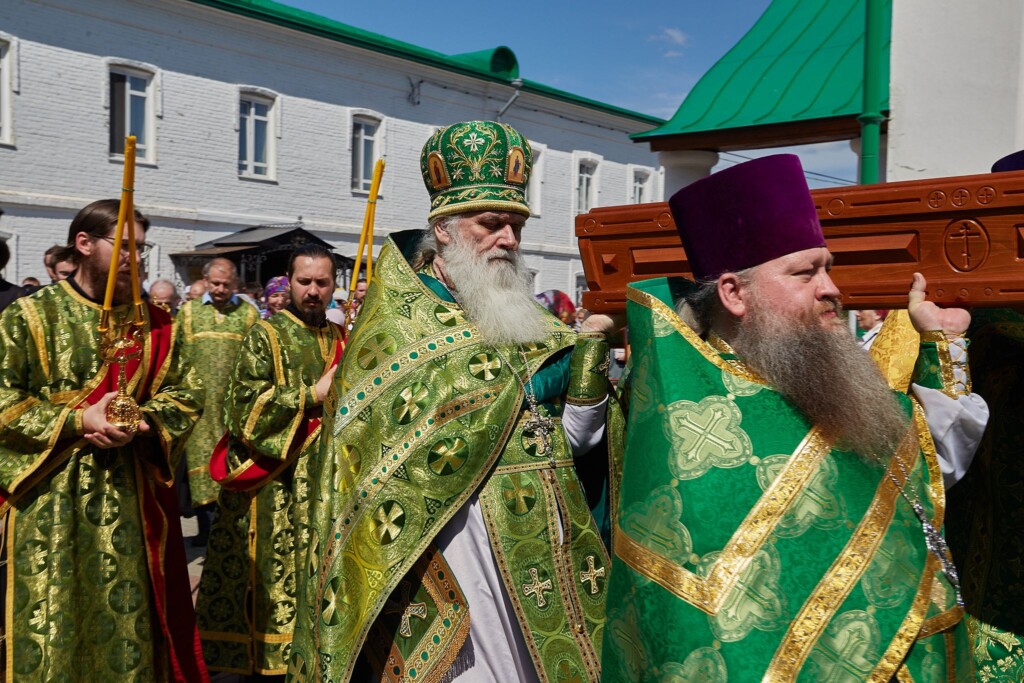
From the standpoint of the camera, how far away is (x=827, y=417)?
2.21 m

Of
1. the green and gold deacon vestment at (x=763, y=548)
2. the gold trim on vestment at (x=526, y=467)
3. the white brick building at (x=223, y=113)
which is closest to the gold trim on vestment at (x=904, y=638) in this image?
the green and gold deacon vestment at (x=763, y=548)

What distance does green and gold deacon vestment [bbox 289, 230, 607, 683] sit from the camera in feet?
9.39

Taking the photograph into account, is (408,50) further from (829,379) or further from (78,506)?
(829,379)

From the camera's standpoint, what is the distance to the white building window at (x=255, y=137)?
19531 millimetres

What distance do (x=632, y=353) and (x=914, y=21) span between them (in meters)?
4.10

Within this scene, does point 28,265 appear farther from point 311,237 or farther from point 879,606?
point 879,606

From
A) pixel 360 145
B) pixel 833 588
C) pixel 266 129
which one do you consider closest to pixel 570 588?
Result: pixel 833 588

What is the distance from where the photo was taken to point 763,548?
7.01ft

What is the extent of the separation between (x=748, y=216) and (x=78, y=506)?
2943 mm

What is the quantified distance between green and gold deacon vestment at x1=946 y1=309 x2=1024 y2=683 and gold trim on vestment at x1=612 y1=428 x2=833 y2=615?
1.16 meters

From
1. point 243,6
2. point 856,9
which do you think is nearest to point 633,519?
point 856,9

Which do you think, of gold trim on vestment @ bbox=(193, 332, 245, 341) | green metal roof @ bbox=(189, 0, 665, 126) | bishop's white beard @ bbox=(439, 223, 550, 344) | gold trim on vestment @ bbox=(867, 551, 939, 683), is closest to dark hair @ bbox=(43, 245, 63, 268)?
gold trim on vestment @ bbox=(193, 332, 245, 341)

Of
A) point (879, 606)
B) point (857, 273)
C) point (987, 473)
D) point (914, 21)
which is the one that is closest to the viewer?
point (879, 606)

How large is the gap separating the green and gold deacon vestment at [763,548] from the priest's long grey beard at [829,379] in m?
0.03
